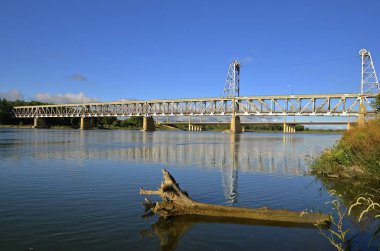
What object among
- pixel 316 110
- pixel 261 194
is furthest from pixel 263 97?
pixel 261 194

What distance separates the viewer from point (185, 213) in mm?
14094

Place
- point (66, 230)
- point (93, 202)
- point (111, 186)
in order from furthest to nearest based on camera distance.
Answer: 1. point (111, 186)
2. point (93, 202)
3. point (66, 230)

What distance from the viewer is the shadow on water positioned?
460 inches

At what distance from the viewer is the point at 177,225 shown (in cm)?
1302

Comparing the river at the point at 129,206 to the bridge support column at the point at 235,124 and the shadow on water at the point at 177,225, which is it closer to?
the shadow on water at the point at 177,225

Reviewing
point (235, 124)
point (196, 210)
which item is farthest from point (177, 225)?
point (235, 124)

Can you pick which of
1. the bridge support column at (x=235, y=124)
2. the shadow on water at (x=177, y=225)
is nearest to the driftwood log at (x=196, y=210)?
the shadow on water at (x=177, y=225)

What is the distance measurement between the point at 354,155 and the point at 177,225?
15397 millimetres

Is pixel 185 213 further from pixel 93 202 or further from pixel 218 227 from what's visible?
pixel 93 202

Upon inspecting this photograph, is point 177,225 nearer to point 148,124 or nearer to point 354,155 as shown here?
point 354,155

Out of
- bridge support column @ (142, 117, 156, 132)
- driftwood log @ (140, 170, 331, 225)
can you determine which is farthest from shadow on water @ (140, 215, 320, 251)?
bridge support column @ (142, 117, 156, 132)

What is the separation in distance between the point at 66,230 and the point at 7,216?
120 inches

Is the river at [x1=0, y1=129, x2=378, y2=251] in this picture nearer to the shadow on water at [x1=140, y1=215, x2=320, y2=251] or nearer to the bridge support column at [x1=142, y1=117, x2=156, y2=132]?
the shadow on water at [x1=140, y1=215, x2=320, y2=251]

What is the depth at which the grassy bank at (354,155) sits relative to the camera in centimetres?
2139
